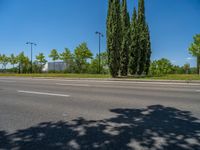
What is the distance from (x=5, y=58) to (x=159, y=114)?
65.1m

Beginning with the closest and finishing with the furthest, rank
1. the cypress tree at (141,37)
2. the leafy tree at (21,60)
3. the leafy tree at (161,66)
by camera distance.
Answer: the cypress tree at (141,37) → the leafy tree at (21,60) → the leafy tree at (161,66)

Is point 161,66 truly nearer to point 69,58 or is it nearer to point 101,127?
point 69,58

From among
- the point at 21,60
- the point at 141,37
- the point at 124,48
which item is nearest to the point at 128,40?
the point at 124,48

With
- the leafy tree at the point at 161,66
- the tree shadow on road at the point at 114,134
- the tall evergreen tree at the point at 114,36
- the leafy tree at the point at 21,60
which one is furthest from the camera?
the leafy tree at the point at 161,66

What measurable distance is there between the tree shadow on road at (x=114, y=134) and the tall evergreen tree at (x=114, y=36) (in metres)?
18.0

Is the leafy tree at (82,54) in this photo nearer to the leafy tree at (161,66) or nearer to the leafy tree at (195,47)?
the leafy tree at (195,47)

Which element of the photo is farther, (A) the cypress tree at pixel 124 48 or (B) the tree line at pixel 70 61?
(B) the tree line at pixel 70 61

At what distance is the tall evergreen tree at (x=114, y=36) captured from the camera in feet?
74.9

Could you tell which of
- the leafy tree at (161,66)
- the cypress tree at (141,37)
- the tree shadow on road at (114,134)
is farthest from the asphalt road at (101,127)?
the leafy tree at (161,66)

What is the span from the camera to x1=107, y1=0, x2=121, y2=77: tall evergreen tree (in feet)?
74.9

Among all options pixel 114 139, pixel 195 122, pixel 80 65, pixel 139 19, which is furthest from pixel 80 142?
pixel 80 65

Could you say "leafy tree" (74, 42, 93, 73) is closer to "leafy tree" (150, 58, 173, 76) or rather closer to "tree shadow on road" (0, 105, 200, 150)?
"leafy tree" (150, 58, 173, 76)

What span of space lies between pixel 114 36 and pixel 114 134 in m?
20.2

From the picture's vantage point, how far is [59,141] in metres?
3.48
